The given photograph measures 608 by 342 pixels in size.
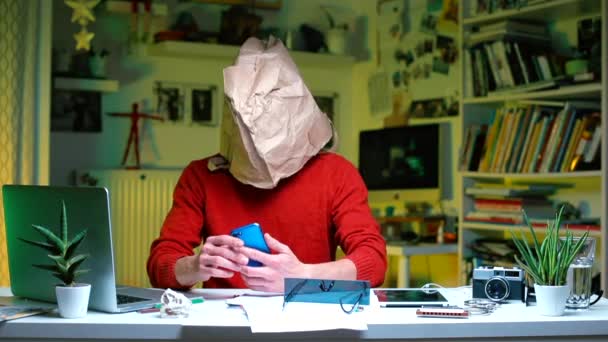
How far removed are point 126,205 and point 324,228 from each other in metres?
3.10

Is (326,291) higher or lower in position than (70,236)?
lower

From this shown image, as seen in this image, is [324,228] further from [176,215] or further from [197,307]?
[197,307]

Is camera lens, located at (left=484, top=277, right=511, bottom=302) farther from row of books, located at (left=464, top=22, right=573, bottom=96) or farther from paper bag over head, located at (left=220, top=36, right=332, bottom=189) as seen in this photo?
row of books, located at (left=464, top=22, right=573, bottom=96)

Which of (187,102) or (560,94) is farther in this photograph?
(187,102)

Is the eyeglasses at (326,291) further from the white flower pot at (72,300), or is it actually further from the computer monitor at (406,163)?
the computer monitor at (406,163)

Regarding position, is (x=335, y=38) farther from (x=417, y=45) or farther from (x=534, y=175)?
(x=534, y=175)

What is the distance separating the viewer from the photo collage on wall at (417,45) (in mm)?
4805

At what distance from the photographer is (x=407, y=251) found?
4.38m

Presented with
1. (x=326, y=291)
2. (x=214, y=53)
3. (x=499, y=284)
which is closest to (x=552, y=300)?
(x=499, y=284)

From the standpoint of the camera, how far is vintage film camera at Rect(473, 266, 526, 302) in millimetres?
1852

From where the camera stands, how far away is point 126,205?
16.9 feet

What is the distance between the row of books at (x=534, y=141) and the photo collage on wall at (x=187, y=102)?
6.06ft

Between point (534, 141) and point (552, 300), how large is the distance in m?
2.23

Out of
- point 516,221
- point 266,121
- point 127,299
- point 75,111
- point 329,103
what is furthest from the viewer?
point 329,103
